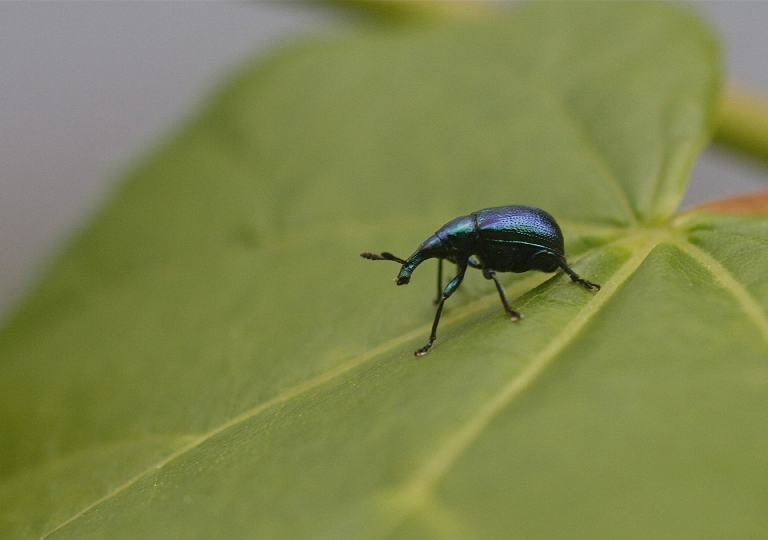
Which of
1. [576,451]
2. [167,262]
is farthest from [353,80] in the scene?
[576,451]

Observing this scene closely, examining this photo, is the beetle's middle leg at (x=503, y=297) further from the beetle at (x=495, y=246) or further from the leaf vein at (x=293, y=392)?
the leaf vein at (x=293, y=392)

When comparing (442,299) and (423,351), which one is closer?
(423,351)

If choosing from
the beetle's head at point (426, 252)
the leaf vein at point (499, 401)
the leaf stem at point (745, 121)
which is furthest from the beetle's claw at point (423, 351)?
the leaf stem at point (745, 121)

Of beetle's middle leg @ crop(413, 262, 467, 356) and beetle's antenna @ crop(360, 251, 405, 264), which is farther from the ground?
beetle's antenna @ crop(360, 251, 405, 264)

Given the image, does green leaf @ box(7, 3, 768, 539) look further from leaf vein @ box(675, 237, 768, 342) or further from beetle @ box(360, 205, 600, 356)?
beetle @ box(360, 205, 600, 356)

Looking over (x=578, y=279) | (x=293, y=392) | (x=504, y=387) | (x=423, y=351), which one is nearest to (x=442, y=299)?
(x=423, y=351)

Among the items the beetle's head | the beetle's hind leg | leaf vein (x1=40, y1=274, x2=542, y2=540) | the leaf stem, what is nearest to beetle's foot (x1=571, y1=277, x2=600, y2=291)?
the beetle's hind leg

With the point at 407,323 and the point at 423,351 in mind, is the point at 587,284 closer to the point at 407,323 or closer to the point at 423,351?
the point at 423,351
